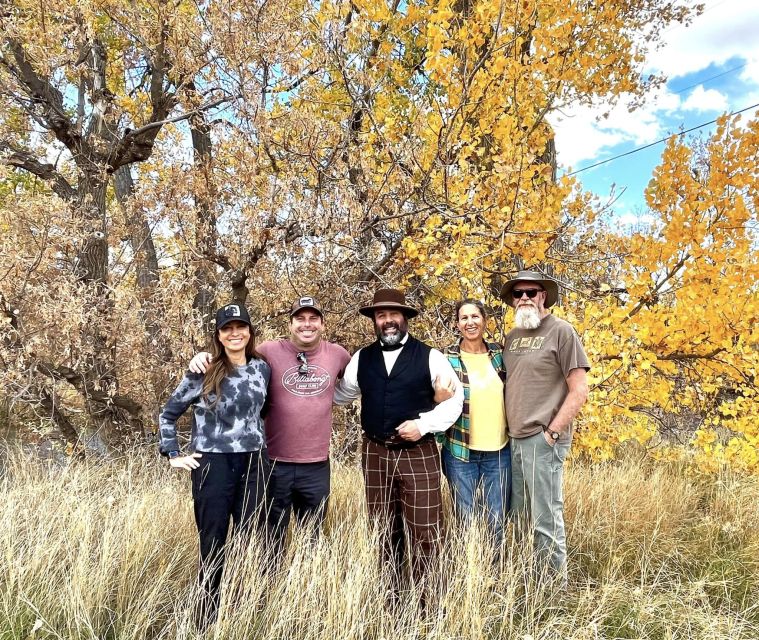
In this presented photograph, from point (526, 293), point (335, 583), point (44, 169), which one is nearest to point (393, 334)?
point (526, 293)

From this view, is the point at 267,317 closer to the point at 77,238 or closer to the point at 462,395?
the point at 77,238

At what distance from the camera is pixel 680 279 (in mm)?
4945

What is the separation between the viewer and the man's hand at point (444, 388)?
3264 millimetres

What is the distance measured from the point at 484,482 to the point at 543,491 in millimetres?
367

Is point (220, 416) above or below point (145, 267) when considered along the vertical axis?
below

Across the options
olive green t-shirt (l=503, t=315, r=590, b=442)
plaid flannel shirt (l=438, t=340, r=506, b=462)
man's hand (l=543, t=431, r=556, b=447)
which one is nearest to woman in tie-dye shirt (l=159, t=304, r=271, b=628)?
plaid flannel shirt (l=438, t=340, r=506, b=462)

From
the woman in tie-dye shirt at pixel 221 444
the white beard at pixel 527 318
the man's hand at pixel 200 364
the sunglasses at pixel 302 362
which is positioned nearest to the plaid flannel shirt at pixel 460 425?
the white beard at pixel 527 318

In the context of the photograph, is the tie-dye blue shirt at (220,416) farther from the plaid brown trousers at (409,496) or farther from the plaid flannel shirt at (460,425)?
the plaid flannel shirt at (460,425)

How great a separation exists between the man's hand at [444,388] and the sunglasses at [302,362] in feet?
2.64

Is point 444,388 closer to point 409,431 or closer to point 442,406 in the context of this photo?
point 442,406

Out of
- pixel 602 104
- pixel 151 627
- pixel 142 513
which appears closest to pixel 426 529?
pixel 151 627

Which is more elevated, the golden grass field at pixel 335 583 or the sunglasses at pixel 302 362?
the sunglasses at pixel 302 362

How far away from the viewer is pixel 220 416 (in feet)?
10.1

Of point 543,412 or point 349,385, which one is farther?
point 349,385
